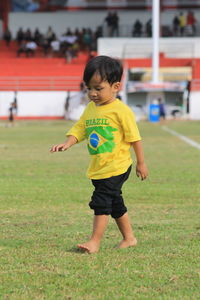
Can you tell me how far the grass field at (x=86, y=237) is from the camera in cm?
511

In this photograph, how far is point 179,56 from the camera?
52.8m

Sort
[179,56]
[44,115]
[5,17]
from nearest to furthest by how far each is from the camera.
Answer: [44,115] → [179,56] → [5,17]

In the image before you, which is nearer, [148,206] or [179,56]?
[148,206]

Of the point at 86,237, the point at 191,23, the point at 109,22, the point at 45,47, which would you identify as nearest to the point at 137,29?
the point at 109,22

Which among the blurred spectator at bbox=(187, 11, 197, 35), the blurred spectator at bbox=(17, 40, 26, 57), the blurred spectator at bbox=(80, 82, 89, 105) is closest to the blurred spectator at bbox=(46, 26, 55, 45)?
the blurred spectator at bbox=(17, 40, 26, 57)

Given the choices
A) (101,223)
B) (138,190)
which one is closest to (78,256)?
(101,223)

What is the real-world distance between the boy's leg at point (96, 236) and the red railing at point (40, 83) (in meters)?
39.0

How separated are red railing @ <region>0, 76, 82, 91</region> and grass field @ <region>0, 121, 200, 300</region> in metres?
31.5

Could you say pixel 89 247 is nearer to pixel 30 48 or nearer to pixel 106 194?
pixel 106 194

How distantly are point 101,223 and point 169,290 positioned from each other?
1.42 metres

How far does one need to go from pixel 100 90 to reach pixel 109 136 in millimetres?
377

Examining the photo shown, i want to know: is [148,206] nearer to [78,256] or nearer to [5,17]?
[78,256]

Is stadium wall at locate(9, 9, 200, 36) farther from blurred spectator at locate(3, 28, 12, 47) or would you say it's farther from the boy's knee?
the boy's knee

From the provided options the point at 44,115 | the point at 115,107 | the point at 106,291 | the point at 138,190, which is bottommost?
the point at 44,115
